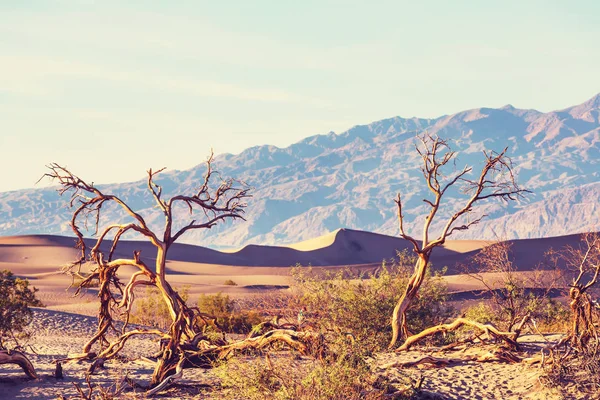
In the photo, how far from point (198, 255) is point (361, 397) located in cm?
8370

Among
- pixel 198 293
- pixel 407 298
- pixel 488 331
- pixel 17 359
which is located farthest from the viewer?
pixel 198 293

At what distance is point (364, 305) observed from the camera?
18422 millimetres

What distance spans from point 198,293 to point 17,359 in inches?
1238

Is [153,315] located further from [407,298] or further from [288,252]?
[288,252]

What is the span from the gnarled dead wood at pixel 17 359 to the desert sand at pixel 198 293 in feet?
0.58

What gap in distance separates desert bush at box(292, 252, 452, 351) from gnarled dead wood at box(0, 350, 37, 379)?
238 inches

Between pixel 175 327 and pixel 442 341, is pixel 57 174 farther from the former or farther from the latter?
pixel 442 341

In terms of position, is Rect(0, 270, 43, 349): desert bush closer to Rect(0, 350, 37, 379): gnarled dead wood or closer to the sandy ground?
the sandy ground

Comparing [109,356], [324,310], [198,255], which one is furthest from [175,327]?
[198,255]

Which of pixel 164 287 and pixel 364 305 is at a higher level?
pixel 164 287

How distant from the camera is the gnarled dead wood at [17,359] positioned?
44.4ft

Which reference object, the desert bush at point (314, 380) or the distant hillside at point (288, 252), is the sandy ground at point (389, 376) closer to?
the desert bush at point (314, 380)

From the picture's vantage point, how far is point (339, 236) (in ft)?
325

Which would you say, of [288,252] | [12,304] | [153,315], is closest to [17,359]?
[12,304]
